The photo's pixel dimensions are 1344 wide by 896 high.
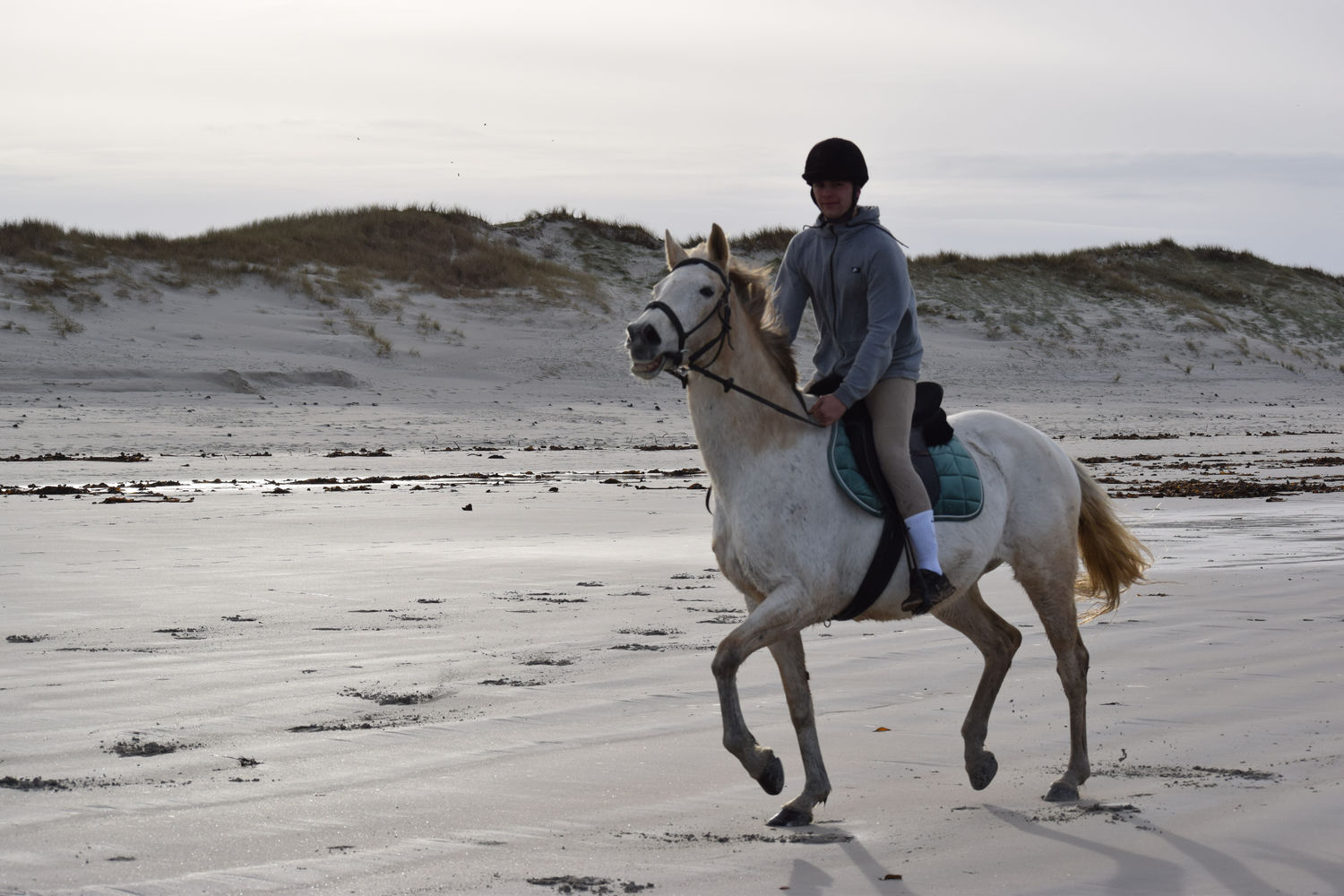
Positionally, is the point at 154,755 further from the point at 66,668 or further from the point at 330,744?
the point at 66,668

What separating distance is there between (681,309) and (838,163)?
0.94m

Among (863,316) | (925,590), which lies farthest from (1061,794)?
(863,316)

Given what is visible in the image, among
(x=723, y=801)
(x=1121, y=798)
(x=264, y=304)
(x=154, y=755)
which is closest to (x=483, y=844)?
(x=723, y=801)

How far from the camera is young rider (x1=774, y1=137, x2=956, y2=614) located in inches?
196

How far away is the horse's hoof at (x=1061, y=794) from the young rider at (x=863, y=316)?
30.2 inches

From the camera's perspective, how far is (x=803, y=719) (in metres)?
4.90

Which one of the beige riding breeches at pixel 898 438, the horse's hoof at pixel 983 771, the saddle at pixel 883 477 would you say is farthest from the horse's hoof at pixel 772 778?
the beige riding breeches at pixel 898 438

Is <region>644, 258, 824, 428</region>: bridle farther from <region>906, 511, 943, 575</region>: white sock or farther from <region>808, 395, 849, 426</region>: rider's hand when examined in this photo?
<region>906, 511, 943, 575</region>: white sock

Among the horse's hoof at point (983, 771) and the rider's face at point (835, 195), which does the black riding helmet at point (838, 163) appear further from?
the horse's hoof at point (983, 771)

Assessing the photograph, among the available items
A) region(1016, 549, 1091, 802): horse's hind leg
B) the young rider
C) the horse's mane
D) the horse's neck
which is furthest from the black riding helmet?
region(1016, 549, 1091, 802): horse's hind leg

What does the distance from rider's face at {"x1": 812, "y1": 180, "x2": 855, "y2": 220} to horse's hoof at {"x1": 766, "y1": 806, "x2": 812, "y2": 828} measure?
6.97 ft

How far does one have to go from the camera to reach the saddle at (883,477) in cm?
494

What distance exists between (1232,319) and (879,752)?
46387 millimetres

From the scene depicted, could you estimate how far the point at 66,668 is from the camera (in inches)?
250
